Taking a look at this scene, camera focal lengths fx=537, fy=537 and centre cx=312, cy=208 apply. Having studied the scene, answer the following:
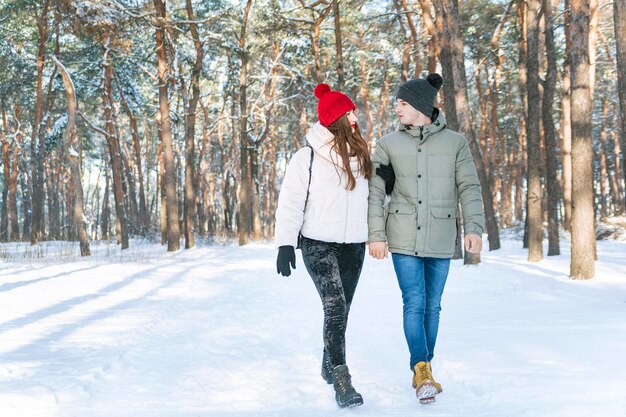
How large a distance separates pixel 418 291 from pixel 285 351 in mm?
1856

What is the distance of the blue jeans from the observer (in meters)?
3.62

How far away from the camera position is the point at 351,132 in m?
3.69

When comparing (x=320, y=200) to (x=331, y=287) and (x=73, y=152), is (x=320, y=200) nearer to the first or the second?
(x=331, y=287)

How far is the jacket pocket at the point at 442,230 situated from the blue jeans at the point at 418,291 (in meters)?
0.13

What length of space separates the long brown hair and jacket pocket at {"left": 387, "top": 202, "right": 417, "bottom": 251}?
311mm

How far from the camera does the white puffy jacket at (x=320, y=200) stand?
11.6 ft

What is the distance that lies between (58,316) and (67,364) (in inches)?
96.4

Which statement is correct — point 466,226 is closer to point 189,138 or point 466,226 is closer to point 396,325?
point 396,325

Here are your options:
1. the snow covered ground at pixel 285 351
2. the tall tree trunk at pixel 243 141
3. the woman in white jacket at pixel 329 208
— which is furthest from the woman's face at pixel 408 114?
the tall tree trunk at pixel 243 141

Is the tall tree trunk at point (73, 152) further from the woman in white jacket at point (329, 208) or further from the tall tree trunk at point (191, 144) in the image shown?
the woman in white jacket at point (329, 208)

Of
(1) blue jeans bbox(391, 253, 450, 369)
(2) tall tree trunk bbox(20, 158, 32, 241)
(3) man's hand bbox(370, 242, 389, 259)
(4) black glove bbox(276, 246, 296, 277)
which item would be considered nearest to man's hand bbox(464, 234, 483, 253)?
(1) blue jeans bbox(391, 253, 450, 369)

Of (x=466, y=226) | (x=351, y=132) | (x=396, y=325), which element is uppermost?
(x=351, y=132)

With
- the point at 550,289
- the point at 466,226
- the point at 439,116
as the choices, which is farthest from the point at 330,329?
the point at 550,289

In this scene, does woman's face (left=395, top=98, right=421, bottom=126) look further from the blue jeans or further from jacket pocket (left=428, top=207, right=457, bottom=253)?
the blue jeans
